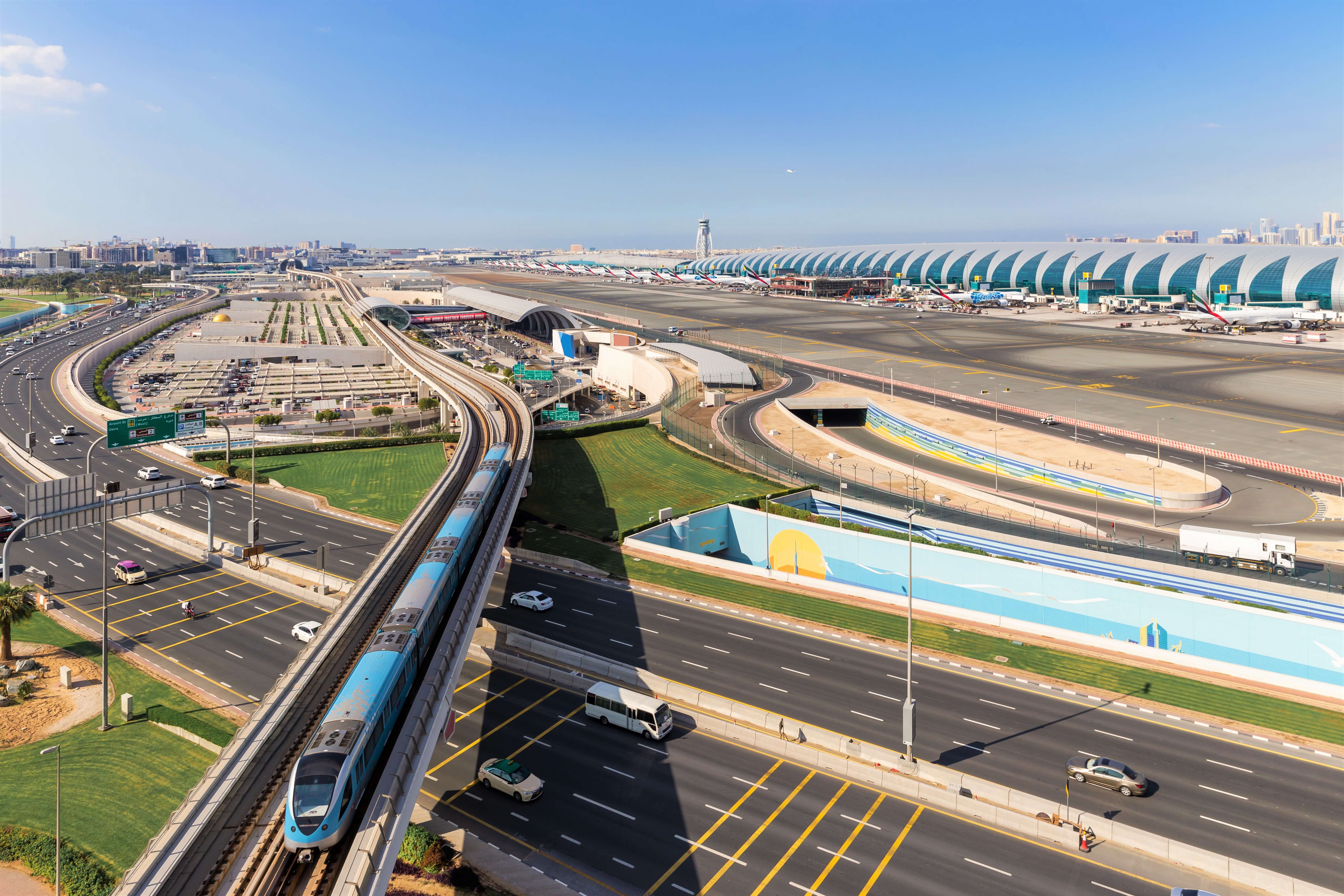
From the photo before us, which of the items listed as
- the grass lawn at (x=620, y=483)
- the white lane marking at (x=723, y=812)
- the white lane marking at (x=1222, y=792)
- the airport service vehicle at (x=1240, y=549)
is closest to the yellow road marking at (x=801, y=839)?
the white lane marking at (x=723, y=812)

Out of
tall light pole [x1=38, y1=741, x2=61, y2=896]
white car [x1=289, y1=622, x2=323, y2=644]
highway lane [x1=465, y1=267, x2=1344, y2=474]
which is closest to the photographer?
tall light pole [x1=38, y1=741, x2=61, y2=896]

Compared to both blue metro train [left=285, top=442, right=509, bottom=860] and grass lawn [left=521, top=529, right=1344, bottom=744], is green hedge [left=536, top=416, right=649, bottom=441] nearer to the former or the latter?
grass lawn [left=521, top=529, right=1344, bottom=744]

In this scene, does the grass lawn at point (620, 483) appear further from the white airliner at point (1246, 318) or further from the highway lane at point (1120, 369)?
the white airliner at point (1246, 318)

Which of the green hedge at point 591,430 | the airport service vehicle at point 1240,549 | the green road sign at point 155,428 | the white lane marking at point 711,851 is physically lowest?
the white lane marking at point 711,851

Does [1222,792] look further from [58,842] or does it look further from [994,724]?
[58,842]

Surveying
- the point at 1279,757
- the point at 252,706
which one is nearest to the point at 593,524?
the point at 252,706

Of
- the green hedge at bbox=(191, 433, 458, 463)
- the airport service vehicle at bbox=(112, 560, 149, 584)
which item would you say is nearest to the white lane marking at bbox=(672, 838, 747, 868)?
the airport service vehicle at bbox=(112, 560, 149, 584)

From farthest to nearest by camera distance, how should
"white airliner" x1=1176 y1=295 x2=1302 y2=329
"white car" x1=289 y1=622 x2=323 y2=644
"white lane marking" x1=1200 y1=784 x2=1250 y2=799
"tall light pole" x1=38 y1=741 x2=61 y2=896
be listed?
"white airliner" x1=1176 y1=295 x2=1302 y2=329, "white car" x1=289 y1=622 x2=323 y2=644, "white lane marking" x1=1200 y1=784 x2=1250 y2=799, "tall light pole" x1=38 y1=741 x2=61 y2=896

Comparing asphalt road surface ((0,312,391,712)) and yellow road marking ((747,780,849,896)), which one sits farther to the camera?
asphalt road surface ((0,312,391,712))
